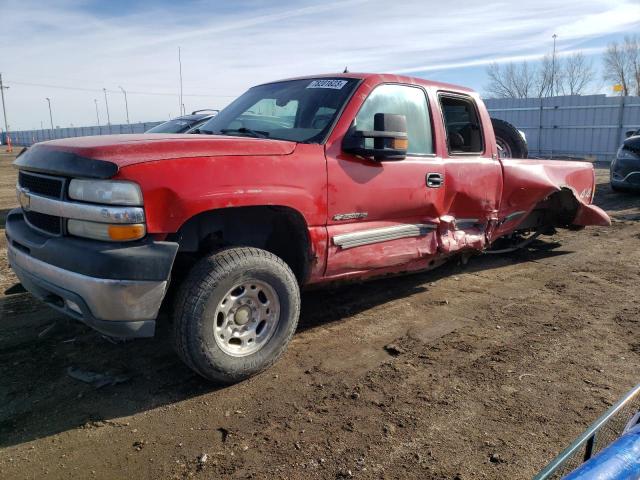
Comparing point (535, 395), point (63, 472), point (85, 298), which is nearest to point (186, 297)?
point (85, 298)

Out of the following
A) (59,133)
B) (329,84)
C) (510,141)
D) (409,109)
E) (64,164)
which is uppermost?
(329,84)

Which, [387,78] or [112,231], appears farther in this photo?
[387,78]

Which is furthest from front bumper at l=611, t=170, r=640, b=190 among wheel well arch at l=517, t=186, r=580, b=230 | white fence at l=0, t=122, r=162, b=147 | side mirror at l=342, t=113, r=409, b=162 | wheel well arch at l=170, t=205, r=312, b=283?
white fence at l=0, t=122, r=162, b=147

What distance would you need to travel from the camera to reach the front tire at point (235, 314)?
2908 mm

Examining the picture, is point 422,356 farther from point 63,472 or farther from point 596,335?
point 63,472

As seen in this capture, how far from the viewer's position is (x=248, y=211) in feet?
11.0

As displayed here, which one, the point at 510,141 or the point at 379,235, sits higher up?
the point at 510,141

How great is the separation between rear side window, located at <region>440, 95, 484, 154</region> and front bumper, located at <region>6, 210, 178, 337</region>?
10.1 ft

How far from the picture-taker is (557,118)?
22.9 meters

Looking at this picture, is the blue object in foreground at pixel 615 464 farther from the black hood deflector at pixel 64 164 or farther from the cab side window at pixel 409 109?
the cab side window at pixel 409 109

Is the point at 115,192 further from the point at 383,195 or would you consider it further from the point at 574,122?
the point at 574,122

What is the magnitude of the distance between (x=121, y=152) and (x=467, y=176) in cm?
307

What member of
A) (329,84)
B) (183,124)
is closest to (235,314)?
(329,84)

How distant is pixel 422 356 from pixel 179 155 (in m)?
2.09
